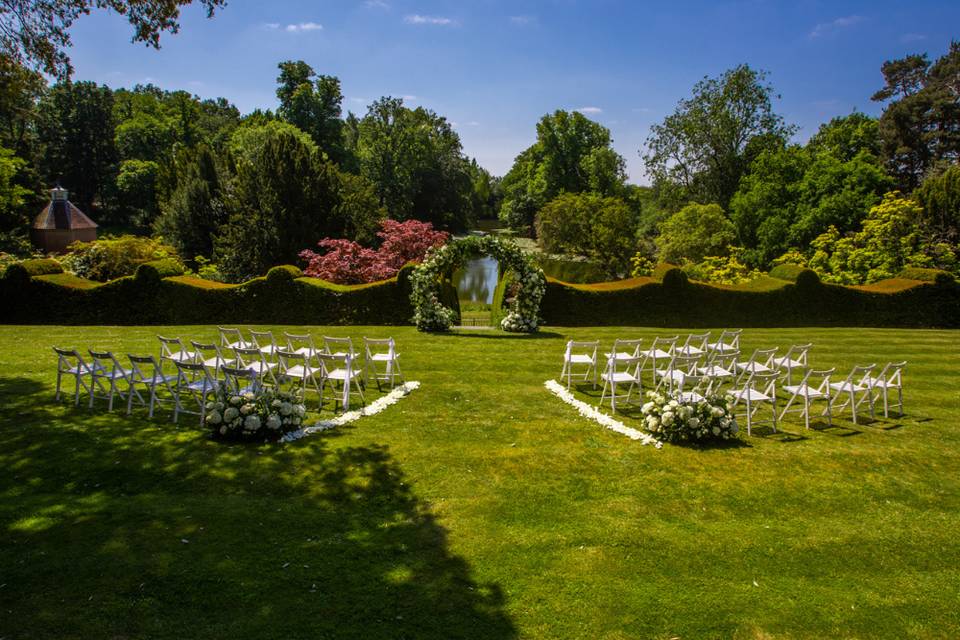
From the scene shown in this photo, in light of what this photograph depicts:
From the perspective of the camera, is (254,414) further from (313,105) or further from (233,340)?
(313,105)

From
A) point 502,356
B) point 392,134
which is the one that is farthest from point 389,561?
point 392,134

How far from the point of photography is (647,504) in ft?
19.9

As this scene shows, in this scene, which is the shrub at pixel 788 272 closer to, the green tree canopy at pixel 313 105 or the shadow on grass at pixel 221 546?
the shadow on grass at pixel 221 546

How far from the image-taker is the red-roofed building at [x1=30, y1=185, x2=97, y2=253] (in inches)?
1620

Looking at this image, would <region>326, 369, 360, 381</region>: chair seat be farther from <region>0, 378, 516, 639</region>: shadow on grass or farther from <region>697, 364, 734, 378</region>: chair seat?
<region>697, 364, 734, 378</region>: chair seat

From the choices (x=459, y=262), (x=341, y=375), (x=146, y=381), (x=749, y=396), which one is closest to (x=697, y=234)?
(x=459, y=262)

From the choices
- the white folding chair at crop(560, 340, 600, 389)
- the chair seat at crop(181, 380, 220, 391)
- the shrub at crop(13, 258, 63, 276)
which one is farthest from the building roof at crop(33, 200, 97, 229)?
Result: the white folding chair at crop(560, 340, 600, 389)

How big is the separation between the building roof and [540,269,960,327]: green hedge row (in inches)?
1584

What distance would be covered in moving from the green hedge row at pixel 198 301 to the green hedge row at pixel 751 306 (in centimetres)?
606

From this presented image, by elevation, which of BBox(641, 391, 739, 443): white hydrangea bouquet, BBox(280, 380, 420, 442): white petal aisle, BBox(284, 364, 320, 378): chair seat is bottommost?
BBox(280, 380, 420, 442): white petal aisle

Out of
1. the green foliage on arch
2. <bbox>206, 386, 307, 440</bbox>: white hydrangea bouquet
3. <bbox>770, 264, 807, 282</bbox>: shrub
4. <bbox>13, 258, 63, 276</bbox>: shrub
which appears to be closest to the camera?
<bbox>206, 386, 307, 440</bbox>: white hydrangea bouquet

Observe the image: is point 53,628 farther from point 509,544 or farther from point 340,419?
point 340,419

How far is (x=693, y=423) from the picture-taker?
25.3 feet

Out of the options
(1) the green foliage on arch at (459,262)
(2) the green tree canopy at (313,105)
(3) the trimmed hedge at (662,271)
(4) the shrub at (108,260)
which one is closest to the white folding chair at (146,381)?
(1) the green foliage on arch at (459,262)
